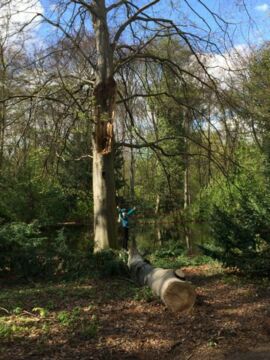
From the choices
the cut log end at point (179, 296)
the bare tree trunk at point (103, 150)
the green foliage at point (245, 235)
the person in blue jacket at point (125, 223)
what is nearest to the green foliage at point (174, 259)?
the bare tree trunk at point (103, 150)

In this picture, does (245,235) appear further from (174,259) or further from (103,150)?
(174,259)

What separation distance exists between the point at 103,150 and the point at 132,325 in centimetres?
620

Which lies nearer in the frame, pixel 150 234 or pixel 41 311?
pixel 41 311

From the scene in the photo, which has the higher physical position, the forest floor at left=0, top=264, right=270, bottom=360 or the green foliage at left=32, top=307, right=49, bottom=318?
the green foliage at left=32, top=307, right=49, bottom=318

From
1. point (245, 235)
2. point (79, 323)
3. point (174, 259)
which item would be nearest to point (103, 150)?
point (174, 259)

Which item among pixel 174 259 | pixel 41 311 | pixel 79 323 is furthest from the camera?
pixel 174 259

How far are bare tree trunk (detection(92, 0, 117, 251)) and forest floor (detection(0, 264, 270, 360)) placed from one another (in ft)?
12.0

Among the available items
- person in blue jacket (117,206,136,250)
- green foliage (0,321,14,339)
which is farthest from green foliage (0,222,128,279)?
person in blue jacket (117,206,136,250)

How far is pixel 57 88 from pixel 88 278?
15.6 feet

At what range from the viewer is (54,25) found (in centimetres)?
1081

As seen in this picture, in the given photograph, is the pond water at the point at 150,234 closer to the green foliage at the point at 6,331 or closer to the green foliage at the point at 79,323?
the green foliage at the point at 79,323

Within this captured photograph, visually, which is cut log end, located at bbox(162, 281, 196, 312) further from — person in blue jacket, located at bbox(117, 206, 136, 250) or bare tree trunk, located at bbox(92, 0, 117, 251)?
person in blue jacket, located at bbox(117, 206, 136, 250)

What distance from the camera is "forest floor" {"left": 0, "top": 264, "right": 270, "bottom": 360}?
16.1 ft

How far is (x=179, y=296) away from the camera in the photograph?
6.27m
